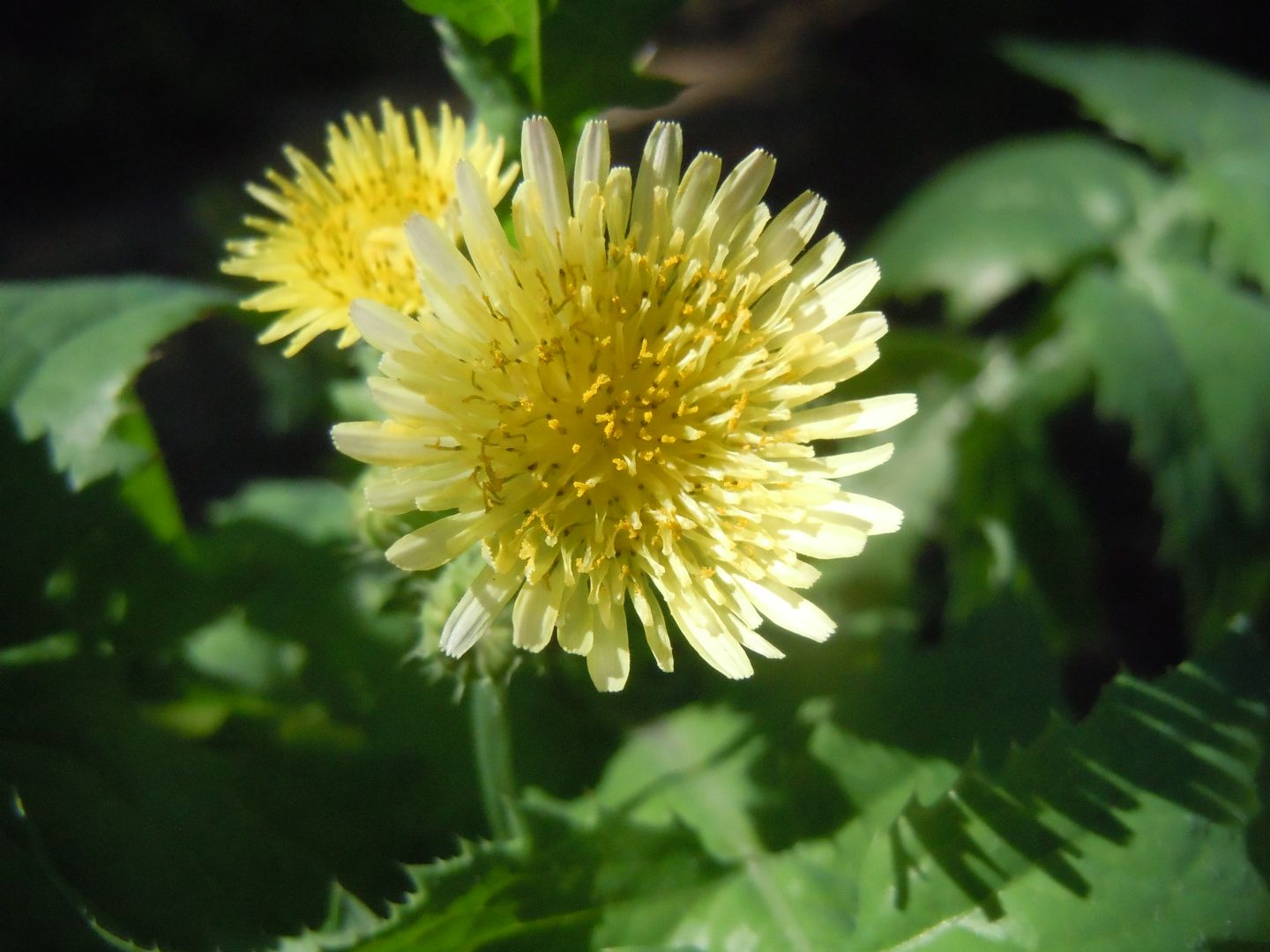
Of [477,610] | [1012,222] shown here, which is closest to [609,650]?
[477,610]

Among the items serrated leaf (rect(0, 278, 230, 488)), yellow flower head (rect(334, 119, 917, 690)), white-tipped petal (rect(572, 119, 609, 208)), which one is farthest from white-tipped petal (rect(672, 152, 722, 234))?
serrated leaf (rect(0, 278, 230, 488))

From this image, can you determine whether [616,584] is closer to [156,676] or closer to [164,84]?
[156,676]

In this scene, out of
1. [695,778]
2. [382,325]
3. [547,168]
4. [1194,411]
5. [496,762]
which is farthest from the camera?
[1194,411]

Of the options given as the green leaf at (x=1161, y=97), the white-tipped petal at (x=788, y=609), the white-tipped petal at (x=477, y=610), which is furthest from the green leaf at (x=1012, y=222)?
the white-tipped petal at (x=477, y=610)

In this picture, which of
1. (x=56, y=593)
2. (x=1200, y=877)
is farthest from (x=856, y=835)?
(x=56, y=593)

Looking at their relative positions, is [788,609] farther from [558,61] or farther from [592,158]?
[558,61]
